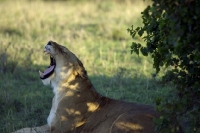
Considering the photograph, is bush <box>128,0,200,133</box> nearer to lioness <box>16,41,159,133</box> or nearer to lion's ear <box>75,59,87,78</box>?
lioness <box>16,41,159,133</box>

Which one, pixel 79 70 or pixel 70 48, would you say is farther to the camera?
pixel 70 48

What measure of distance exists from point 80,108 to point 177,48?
71.0 inches

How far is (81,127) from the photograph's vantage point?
5371mm

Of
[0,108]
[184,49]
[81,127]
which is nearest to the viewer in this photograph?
[184,49]

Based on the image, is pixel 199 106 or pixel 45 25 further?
pixel 45 25

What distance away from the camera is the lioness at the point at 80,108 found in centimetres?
506

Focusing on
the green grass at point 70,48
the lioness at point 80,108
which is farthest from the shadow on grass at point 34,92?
the lioness at point 80,108

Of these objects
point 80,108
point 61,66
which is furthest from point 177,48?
point 61,66

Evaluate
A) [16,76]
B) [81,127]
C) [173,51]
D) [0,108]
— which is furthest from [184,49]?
[16,76]

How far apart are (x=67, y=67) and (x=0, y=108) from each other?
5.22 ft

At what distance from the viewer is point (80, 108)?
5.46 metres

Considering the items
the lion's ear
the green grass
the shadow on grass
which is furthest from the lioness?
the shadow on grass

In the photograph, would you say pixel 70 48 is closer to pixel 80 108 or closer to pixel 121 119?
pixel 80 108

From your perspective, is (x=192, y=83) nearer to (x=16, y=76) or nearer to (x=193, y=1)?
(x=193, y=1)
